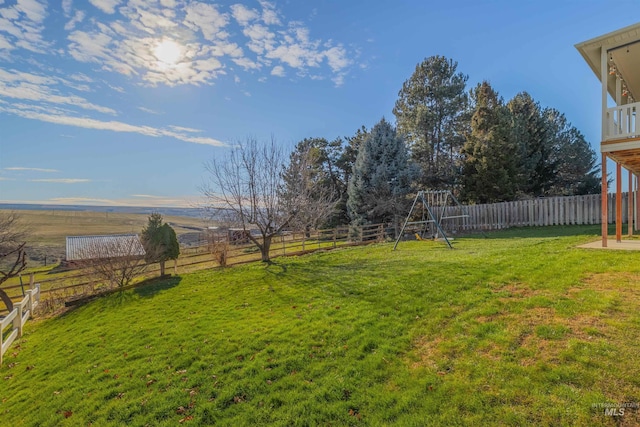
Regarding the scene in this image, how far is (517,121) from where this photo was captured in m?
20.9

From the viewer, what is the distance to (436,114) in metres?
25.5

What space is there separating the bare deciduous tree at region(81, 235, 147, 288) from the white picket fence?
5.75 feet

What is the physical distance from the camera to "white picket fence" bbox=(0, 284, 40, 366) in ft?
24.1

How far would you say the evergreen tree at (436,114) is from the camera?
25391 mm

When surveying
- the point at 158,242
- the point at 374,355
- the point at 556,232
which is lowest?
the point at 374,355

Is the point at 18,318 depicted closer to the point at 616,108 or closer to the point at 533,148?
the point at 616,108

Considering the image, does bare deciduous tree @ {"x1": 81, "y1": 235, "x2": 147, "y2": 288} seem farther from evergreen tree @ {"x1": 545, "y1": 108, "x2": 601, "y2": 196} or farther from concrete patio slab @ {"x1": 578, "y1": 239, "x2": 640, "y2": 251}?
evergreen tree @ {"x1": 545, "y1": 108, "x2": 601, "y2": 196}

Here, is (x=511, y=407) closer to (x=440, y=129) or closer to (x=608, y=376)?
(x=608, y=376)

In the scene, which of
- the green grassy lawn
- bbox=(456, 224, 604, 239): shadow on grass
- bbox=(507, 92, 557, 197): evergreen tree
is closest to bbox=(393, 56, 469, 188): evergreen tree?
bbox=(507, 92, 557, 197): evergreen tree

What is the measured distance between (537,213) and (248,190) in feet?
45.1

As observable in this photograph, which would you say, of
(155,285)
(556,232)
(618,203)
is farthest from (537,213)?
(155,285)

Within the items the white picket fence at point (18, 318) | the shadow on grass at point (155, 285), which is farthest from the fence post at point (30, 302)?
the shadow on grass at point (155, 285)

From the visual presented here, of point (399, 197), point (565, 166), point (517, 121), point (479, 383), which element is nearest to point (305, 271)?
point (479, 383)

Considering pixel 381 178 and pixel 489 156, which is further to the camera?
pixel 489 156
